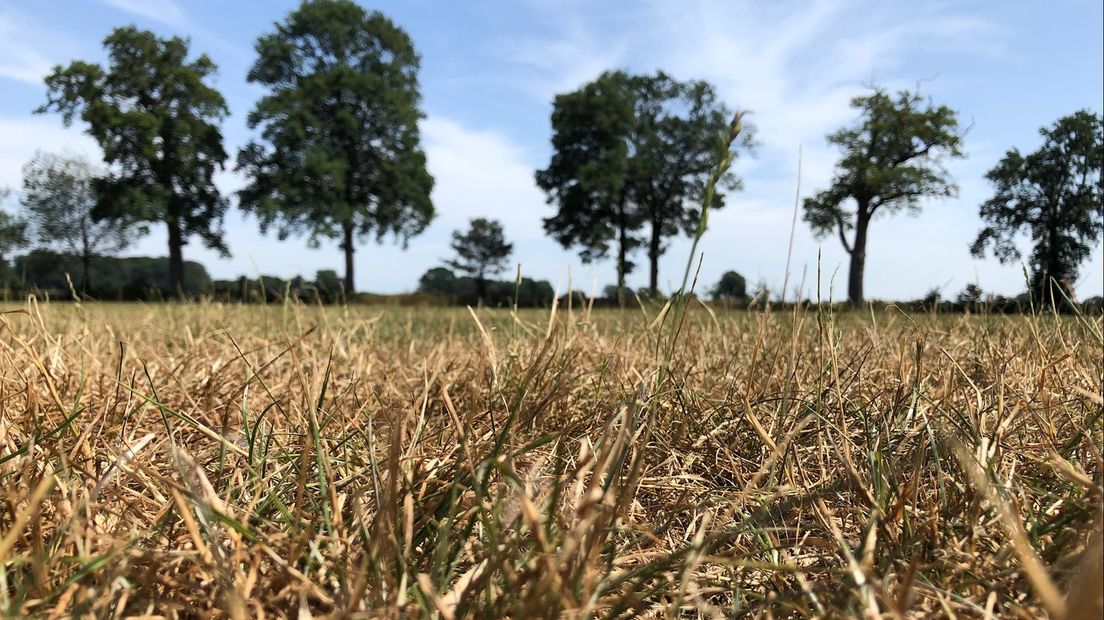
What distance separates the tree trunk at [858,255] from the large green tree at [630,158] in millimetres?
8786

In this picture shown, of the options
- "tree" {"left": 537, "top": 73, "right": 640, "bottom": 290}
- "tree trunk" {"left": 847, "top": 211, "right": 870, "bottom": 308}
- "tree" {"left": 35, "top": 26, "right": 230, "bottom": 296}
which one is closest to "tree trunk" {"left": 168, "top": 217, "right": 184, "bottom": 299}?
"tree" {"left": 35, "top": 26, "right": 230, "bottom": 296}

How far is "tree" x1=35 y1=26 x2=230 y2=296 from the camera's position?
1151 inches

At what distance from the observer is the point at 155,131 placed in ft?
96.6

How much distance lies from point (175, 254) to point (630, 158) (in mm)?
23657

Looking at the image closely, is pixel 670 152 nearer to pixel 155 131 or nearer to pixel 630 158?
pixel 630 158

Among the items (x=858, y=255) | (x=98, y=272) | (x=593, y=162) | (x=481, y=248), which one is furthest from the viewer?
(x=481, y=248)

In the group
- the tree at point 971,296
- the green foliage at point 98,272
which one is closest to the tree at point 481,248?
the green foliage at point 98,272

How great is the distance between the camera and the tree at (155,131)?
29234mm

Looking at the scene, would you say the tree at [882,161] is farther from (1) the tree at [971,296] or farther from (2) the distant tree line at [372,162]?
(1) the tree at [971,296]

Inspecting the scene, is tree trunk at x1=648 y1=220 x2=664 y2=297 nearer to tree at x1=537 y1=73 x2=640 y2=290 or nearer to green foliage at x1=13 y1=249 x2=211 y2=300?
tree at x1=537 y1=73 x2=640 y2=290

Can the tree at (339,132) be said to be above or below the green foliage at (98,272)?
above

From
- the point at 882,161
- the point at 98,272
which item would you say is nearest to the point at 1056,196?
the point at 882,161

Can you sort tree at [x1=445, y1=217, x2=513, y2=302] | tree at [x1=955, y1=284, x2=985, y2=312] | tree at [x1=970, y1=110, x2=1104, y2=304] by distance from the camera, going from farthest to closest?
tree at [x1=445, y1=217, x2=513, y2=302]
tree at [x1=970, y1=110, x2=1104, y2=304]
tree at [x1=955, y1=284, x2=985, y2=312]

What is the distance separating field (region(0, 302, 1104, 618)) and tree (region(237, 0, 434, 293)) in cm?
2839
